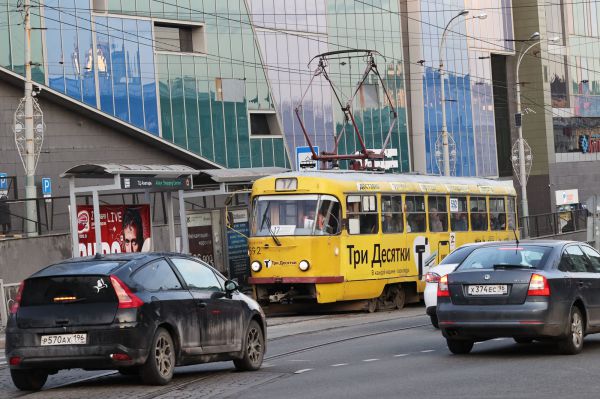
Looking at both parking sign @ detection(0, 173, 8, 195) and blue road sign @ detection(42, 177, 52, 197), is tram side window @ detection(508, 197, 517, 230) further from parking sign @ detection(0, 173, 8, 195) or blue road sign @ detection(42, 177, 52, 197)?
blue road sign @ detection(42, 177, 52, 197)

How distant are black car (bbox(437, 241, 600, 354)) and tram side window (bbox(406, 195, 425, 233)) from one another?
1355 centimetres

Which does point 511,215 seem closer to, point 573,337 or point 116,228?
point 116,228

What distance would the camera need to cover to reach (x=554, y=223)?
62531mm

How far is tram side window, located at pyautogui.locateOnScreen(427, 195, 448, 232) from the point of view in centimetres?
3128

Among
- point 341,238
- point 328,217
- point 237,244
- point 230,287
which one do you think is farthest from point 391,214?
point 230,287

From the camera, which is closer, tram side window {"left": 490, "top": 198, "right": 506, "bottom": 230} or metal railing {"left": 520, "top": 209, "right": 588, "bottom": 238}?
tram side window {"left": 490, "top": 198, "right": 506, "bottom": 230}

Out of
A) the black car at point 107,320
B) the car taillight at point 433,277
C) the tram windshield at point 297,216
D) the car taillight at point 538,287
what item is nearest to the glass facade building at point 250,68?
the tram windshield at point 297,216

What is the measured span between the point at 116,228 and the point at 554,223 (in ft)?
120

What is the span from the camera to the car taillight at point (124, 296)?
1307 centimetres

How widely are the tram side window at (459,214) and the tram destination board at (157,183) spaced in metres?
7.02

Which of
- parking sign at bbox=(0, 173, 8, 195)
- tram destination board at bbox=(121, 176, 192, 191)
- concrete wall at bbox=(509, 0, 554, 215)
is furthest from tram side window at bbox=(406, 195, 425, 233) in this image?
concrete wall at bbox=(509, 0, 554, 215)

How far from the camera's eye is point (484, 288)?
15648mm

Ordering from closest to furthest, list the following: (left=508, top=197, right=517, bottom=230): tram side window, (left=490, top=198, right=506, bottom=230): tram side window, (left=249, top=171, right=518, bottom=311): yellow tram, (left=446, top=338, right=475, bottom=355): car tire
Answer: (left=446, top=338, right=475, bottom=355): car tire, (left=249, top=171, right=518, bottom=311): yellow tram, (left=490, top=198, right=506, bottom=230): tram side window, (left=508, top=197, right=517, bottom=230): tram side window

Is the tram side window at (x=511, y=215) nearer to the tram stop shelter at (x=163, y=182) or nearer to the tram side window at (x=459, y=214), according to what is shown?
the tram side window at (x=459, y=214)
